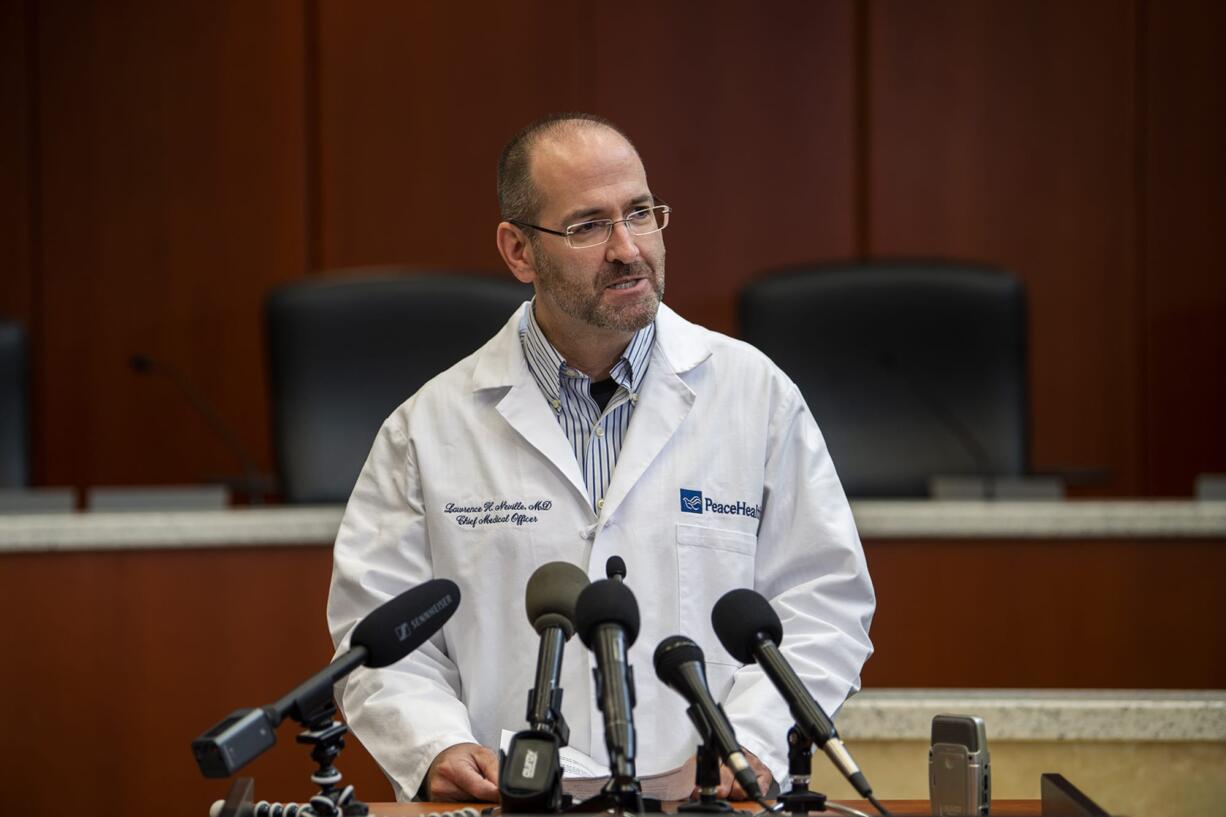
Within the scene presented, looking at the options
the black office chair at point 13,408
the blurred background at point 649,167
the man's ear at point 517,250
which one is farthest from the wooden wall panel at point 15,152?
the man's ear at point 517,250

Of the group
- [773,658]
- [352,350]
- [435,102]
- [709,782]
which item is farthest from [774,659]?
[435,102]

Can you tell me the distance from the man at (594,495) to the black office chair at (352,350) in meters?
1.22

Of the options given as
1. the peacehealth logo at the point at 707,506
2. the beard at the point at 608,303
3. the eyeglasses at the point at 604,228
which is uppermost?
the eyeglasses at the point at 604,228

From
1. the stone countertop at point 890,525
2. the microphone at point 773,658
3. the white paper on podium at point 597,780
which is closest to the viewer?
the microphone at point 773,658

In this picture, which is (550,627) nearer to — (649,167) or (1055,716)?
(1055,716)

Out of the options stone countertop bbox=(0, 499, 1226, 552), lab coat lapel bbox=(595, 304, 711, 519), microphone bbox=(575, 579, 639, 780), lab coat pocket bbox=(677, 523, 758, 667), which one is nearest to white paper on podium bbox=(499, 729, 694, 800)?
lab coat pocket bbox=(677, 523, 758, 667)

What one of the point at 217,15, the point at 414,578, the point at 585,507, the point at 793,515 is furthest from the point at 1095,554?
the point at 217,15

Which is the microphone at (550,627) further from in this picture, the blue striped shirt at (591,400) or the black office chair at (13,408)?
the black office chair at (13,408)

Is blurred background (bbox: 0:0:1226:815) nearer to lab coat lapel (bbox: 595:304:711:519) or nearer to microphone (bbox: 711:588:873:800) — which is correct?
lab coat lapel (bbox: 595:304:711:519)

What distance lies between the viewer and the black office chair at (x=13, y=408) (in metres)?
3.59

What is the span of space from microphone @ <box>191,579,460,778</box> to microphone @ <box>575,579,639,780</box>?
147 millimetres

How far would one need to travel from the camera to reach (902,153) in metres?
4.70

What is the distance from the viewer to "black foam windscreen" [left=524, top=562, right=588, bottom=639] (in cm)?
126

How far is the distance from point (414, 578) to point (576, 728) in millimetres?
299
